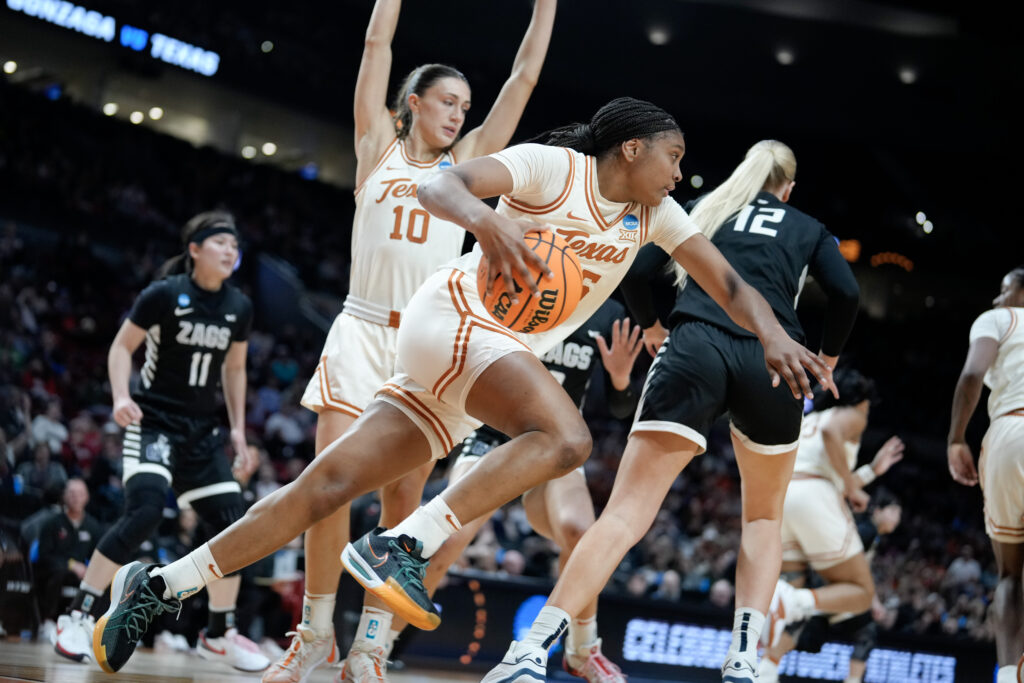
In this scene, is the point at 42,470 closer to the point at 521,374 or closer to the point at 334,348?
the point at 334,348

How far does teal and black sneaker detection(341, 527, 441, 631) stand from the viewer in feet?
8.82

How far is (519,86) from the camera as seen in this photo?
4332mm

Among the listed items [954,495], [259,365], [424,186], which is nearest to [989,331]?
[424,186]

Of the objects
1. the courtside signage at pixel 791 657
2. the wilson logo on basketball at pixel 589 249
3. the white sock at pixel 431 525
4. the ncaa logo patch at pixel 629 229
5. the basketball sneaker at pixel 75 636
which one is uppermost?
the ncaa logo patch at pixel 629 229

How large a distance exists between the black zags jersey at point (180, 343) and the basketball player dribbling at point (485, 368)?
2533 mm

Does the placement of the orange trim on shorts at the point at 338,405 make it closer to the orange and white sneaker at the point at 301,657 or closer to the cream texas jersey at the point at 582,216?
the orange and white sneaker at the point at 301,657

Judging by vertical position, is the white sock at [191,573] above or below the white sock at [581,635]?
above

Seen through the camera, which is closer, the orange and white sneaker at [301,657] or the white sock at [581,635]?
the orange and white sneaker at [301,657]

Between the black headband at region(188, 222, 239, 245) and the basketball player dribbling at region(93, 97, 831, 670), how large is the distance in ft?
9.60

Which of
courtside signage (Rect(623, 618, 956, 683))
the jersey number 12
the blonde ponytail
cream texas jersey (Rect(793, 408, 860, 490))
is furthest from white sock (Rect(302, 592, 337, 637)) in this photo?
courtside signage (Rect(623, 618, 956, 683))

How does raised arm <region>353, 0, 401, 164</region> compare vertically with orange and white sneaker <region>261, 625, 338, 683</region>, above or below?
above

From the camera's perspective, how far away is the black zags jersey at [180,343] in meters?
5.68

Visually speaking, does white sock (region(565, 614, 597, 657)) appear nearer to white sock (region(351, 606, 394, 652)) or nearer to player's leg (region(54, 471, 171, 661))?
white sock (region(351, 606, 394, 652))

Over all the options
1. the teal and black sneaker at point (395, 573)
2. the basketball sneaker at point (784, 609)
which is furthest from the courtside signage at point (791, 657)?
the teal and black sneaker at point (395, 573)
